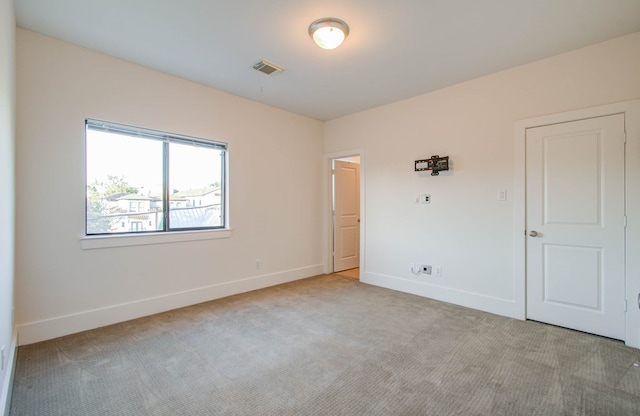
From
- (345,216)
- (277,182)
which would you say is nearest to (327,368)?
(277,182)

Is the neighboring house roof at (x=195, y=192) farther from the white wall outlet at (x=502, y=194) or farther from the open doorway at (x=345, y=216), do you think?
the white wall outlet at (x=502, y=194)

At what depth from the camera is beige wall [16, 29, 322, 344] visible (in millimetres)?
2541

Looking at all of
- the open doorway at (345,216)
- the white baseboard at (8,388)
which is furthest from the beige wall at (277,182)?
the white baseboard at (8,388)

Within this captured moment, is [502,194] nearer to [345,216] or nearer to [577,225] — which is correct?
[577,225]

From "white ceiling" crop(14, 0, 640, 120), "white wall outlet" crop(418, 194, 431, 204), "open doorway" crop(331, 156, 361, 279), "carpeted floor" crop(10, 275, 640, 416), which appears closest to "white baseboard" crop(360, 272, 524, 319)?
"carpeted floor" crop(10, 275, 640, 416)

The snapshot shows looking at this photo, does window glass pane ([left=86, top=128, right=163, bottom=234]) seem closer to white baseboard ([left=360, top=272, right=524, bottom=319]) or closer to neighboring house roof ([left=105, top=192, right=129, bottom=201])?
neighboring house roof ([left=105, top=192, right=129, bottom=201])

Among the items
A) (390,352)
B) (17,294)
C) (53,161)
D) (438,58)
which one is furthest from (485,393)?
(53,161)

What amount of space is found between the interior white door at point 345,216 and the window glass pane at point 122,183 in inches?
113

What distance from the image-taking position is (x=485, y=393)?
188 centimetres

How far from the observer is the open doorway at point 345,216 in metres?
5.20

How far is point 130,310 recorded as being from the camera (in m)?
3.05

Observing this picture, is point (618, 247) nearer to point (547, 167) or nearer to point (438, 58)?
point (547, 167)

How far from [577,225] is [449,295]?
153 cm

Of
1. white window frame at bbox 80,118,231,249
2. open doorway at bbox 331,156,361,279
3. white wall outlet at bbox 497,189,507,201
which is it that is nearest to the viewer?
white window frame at bbox 80,118,231,249
